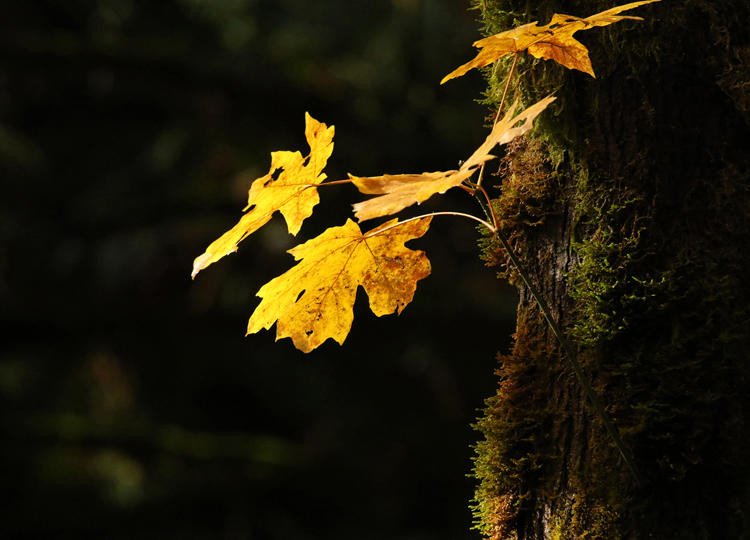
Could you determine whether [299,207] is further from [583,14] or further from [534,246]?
[583,14]

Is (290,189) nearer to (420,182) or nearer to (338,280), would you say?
(338,280)

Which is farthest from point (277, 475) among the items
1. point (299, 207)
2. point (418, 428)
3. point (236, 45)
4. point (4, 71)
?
point (299, 207)

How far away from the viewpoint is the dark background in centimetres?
562

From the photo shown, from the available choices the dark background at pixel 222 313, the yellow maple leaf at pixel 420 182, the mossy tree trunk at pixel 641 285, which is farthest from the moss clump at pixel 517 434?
the dark background at pixel 222 313

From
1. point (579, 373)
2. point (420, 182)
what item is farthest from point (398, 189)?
point (579, 373)

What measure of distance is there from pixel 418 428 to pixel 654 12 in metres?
5.44

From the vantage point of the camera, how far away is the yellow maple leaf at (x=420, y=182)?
675 millimetres

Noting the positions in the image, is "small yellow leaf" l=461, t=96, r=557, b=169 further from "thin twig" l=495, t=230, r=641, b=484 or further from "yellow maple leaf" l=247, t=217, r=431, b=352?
"yellow maple leaf" l=247, t=217, r=431, b=352

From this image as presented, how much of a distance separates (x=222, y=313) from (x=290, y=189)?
17.0 feet

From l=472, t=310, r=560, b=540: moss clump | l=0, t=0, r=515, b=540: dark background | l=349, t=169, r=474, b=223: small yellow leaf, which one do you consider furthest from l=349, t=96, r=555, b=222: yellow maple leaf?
l=0, t=0, r=515, b=540: dark background

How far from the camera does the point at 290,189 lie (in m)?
0.96

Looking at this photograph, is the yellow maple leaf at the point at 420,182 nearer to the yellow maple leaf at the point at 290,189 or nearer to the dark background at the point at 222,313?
the yellow maple leaf at the point at 290,189

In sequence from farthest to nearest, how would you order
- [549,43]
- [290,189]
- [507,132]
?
1. [290,189]
2. [549,43]
3. [507,132]

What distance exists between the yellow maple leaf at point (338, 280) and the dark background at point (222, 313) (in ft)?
15.1
